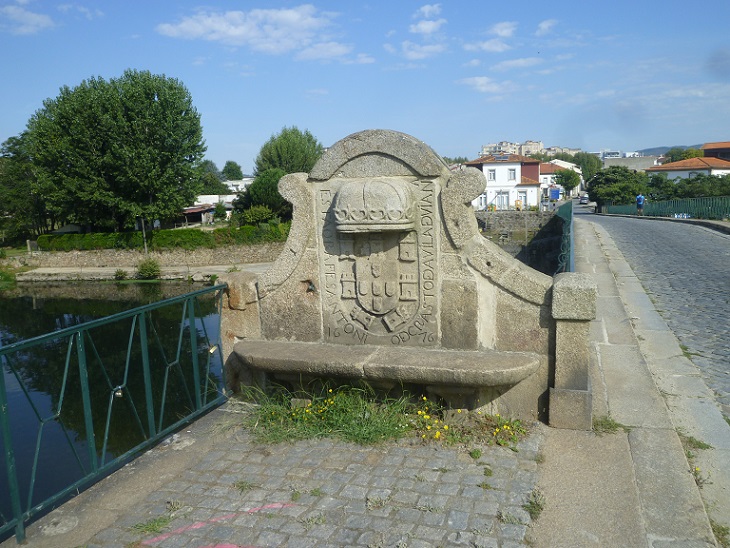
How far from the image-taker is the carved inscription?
4348 millimetres

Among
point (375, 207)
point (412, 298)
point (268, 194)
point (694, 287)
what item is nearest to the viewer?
point (375, 207)

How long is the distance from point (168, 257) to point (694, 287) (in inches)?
1142

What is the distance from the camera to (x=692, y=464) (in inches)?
140

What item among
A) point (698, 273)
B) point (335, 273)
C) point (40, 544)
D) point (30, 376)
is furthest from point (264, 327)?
point (30, 376)

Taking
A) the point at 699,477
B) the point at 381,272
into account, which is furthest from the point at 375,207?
the point at 699,477

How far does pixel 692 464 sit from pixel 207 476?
9.88 ft

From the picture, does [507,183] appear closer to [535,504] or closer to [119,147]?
[119,147]

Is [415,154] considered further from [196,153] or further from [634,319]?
[196,153]

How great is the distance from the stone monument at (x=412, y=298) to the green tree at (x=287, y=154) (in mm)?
44266

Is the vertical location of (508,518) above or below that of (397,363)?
below

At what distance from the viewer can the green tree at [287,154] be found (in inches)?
1916

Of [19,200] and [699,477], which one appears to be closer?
[699,477]

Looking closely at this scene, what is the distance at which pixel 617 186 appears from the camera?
155 feet

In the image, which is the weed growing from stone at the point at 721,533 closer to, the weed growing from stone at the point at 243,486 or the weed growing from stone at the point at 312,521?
the weed growing from stone at the point at 312,521
